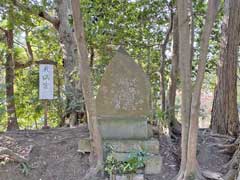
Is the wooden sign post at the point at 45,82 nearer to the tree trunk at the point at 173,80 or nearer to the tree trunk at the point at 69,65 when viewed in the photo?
the tree trunk at the point at 69,65

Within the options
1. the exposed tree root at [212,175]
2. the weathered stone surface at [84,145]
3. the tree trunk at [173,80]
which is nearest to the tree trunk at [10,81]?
the weathered stone surface at [84,145]

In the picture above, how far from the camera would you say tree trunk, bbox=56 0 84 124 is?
5.52m

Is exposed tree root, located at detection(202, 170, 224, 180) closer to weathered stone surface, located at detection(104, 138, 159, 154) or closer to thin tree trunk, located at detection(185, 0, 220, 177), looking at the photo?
thin tree trunk, located at detection(185, 0, 220, 177)

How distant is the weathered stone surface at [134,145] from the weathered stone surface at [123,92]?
13.8 inches

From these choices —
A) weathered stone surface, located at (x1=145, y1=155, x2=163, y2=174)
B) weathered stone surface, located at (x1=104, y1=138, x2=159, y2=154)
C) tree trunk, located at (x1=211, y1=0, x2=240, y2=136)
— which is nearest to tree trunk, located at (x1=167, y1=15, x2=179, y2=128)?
tree trunk, located at (x1=211, y1=0, x2=240, y2=136)

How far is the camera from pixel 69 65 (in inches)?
241

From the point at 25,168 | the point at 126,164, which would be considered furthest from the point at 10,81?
the point at 126,164

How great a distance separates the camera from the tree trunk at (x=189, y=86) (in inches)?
117

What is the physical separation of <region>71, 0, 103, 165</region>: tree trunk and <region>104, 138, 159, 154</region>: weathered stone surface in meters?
0.25

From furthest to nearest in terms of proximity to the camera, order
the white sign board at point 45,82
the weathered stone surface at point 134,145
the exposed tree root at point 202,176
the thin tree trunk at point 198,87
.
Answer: the white sign board at point 45,82
the weathered stone surface at point 134,145
the exposed tree root at point 202,176
the thin tree trunk at point 198,87

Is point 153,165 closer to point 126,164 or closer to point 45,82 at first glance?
point 126,164

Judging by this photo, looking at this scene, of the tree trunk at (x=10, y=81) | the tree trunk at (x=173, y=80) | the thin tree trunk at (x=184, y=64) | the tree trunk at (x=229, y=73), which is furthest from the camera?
the tree trunk at (x=10, y=81)

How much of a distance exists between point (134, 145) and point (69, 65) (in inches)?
110

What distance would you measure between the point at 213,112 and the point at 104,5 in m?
2.71
